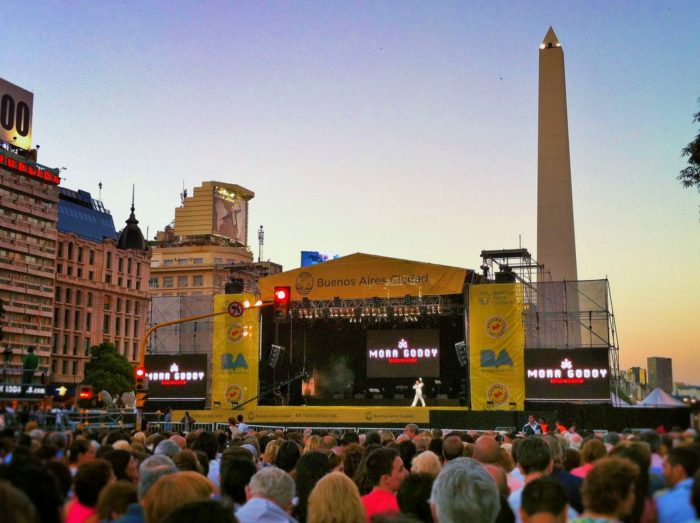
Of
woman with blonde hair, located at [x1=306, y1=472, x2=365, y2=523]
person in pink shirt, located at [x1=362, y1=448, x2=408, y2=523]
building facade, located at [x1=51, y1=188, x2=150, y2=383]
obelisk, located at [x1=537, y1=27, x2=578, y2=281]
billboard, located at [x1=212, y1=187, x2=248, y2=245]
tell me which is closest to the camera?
woman with blonde hair, located at [x1=306, y1=472, x2=365, y2=523]

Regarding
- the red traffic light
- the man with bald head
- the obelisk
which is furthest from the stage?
the man with bald head

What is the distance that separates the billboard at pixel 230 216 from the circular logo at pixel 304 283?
83646 mm

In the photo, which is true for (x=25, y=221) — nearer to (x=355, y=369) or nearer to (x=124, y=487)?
(x=355, y=369)

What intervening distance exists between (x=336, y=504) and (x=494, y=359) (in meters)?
30.8

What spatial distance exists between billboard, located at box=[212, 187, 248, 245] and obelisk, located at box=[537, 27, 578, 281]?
7942 cm

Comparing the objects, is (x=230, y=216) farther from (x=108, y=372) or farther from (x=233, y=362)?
(x=233, y=362)

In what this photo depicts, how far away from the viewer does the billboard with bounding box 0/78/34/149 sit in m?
77.1

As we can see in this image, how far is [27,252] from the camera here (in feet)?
262

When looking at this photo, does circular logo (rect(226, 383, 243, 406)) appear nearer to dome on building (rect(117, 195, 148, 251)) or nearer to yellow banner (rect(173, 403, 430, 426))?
yellow banner (rect(173, 403, 430, 426))

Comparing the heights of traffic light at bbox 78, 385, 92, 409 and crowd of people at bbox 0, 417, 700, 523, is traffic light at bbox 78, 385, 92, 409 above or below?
above

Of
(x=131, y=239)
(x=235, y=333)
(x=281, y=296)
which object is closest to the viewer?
(x=281, y=296)

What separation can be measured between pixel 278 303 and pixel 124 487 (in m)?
16.2

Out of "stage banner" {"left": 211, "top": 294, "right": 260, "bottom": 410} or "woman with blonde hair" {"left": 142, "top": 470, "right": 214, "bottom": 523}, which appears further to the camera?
"stage banner" {"left": 211, "top": 294, "right": 260, "bottom": 410}

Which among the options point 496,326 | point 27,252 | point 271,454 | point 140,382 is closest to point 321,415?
point 496,326
